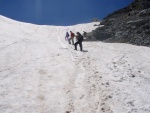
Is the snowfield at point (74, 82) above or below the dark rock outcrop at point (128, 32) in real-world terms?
below

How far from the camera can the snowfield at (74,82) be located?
10352 millimetres

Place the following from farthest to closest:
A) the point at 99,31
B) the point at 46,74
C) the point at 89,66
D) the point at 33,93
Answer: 1. the point at 99,31
2. the point at 89,66
3. the point at 46,74
4. the point at 33,93

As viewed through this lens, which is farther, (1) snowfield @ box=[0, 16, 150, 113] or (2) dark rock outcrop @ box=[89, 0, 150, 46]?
(2) dark rock outcrop @ box=[89, 0, 150, 46]

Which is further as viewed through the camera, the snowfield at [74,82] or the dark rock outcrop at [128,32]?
the dark rock outcrop at [128,32]

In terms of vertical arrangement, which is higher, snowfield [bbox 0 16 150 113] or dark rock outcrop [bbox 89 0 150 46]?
dark rock outcrop [bbox 89 0 150 46]

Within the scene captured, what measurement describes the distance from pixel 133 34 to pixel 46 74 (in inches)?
722

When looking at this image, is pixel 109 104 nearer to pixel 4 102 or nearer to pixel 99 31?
pixel 4 102

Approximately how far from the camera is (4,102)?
431 inches

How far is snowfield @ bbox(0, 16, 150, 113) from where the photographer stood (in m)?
10.4

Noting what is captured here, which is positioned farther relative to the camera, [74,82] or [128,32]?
[128,32]

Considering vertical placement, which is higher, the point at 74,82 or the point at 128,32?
the point at 128,32

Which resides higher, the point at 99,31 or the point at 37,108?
the point at 99,31

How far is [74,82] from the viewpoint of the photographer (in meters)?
13.1

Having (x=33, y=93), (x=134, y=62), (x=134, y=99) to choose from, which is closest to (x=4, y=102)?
(x=33, y=93)
